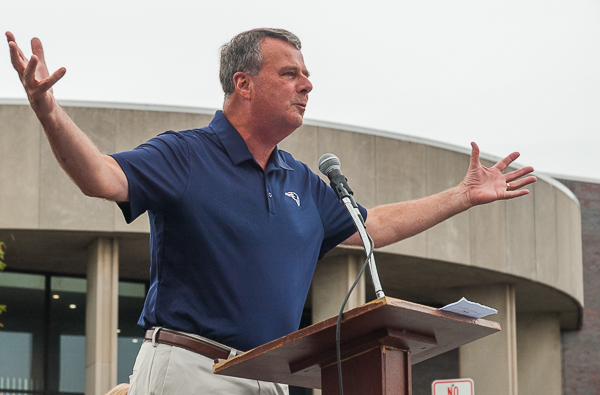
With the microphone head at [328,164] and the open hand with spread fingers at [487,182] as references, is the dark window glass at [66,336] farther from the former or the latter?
the microphone head at [328,164]

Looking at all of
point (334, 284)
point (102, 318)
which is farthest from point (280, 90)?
point (334, 284)

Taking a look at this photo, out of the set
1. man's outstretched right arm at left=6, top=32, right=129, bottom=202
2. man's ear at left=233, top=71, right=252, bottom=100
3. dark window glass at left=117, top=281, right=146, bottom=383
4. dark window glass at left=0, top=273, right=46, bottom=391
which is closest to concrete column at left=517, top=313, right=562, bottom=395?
dark window glass at left=117, top=281, right=146, bottom=383

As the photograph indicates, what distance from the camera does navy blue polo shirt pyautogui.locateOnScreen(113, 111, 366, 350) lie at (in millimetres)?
3158

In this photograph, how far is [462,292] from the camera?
760 inches

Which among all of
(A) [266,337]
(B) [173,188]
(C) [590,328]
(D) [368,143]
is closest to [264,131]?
(B) [173,188]

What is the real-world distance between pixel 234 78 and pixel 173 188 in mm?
655

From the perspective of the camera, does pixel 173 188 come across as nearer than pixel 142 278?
Yes

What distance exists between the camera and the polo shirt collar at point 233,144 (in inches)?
135

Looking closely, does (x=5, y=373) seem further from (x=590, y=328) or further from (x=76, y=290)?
(x=590, y=328)

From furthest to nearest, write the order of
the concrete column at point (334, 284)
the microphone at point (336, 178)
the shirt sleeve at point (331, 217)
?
the concrete column at point (334, 284), the shirt sleeve at point (331, 217), the microphone at point (336, 178)

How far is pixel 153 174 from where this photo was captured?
3.12 meters

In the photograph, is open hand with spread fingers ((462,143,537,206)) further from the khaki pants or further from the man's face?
the khaki pants

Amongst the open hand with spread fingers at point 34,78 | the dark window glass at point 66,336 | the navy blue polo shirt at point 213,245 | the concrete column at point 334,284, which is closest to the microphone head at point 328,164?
the navy blue polo shirt at point 213,245

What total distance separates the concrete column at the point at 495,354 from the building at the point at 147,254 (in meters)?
0.03
